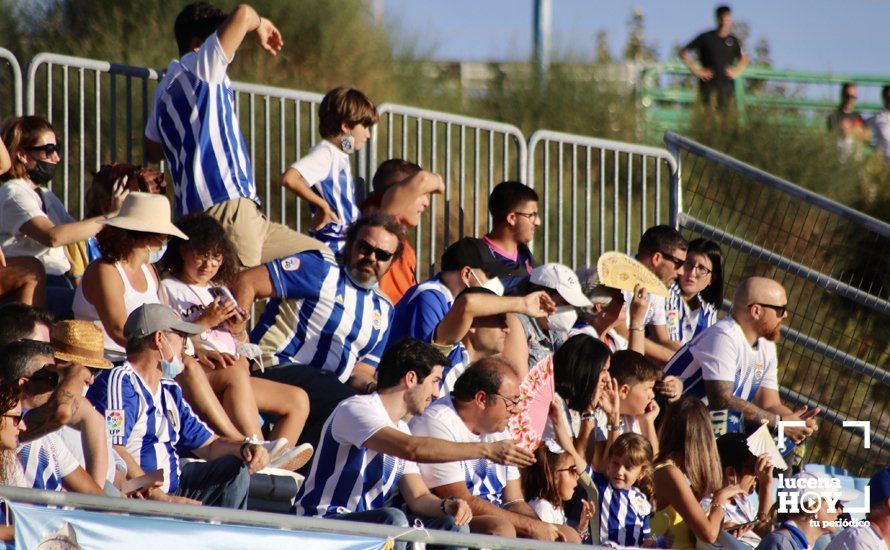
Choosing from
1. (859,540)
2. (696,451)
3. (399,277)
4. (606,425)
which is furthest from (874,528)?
(399,277)

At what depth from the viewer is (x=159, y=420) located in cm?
700

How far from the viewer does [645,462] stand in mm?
8180

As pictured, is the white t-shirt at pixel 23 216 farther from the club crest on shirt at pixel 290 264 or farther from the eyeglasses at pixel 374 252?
the eyeglasses at pixel 374 252

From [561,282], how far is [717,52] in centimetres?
874

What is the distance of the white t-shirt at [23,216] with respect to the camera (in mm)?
8344

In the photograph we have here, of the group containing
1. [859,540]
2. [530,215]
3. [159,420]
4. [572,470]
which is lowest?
[859,540]

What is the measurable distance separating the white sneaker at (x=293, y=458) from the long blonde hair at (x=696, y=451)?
209 centimetres

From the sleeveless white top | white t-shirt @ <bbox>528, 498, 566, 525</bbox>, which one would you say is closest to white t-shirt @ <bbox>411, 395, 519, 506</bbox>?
white t-shirt @ <bbox>528, 498, 566, 525</bbox>

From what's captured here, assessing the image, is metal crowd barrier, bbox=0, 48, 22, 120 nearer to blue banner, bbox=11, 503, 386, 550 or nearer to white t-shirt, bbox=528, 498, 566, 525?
white t-shirt, bbox=528, 498, 566, 525

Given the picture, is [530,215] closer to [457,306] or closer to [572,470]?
[457,306]

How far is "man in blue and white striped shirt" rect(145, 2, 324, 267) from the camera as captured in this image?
9.09m

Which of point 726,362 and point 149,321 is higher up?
point 149,321

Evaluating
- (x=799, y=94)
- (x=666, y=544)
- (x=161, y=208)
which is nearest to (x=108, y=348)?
(x=161, y=208)

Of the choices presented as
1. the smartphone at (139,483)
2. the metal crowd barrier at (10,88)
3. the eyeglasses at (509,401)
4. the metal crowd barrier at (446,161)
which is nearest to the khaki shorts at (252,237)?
the metal crowd barrier at (10,88)
